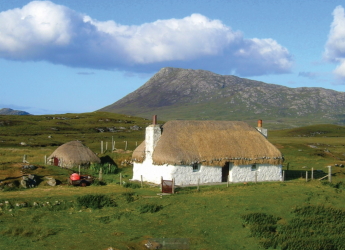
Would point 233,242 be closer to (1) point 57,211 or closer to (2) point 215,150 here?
(1) point 57,211

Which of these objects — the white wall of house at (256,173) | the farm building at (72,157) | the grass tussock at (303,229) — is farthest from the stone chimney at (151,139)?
the grass tussock at (303,229)

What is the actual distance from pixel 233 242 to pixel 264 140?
844 inches

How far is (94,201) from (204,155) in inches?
508

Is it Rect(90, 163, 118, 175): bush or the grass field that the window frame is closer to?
the grass field

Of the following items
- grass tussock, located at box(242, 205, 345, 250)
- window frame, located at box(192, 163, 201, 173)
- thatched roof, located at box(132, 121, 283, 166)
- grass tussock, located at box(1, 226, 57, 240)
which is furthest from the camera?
window frame, located at box(192, 163, 201, 173)

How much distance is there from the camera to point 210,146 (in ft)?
125

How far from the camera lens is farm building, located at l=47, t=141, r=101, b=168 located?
4559cm

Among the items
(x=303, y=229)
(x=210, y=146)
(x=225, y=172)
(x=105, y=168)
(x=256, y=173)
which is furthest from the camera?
(x=105, y=168)

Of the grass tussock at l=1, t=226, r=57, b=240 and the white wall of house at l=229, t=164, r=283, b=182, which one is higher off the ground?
the white wall of house at l=229, t=164, r=283, b=182

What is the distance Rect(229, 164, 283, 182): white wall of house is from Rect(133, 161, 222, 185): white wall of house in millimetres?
1536

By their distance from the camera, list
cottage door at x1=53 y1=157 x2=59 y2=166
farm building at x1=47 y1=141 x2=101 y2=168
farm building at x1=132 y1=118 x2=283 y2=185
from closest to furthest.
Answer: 1. farm building at x1=132 y1=118 x2=283 y2=185
2. farm building at x1=47 y1=141 x2=101 y2=168
3. cottage door at x1=53 y1=157 x2=59 y2=166

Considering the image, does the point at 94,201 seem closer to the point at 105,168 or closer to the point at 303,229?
the point at 303,229

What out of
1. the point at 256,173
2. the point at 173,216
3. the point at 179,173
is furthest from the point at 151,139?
the point at 173,216

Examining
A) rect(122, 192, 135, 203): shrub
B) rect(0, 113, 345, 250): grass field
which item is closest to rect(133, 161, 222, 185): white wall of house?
rect(0, 113, 345, 250): grass field
